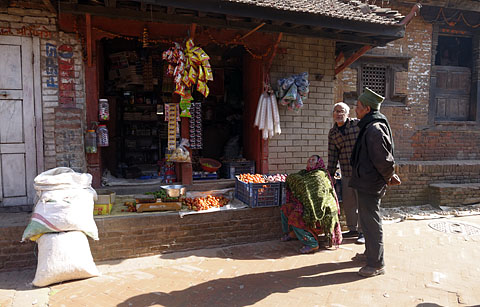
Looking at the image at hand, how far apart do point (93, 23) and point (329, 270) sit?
540 cm

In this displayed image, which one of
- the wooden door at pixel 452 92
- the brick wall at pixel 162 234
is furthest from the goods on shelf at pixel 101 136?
the wooden door at pixel 452 92

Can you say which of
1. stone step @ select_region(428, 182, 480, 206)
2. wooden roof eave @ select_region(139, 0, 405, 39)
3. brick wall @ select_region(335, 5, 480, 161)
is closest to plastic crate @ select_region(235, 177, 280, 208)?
wooden roof eave @ select_region(139, 0, 405, 39)

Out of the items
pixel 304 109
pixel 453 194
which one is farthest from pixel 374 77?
pixel 453 194

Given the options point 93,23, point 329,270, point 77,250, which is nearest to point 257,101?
point 93,23

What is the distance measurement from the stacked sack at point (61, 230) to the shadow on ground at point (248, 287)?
0.95m

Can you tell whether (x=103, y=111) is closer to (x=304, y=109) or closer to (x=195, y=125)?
(x=195, y=125)

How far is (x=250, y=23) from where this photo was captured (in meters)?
6.07

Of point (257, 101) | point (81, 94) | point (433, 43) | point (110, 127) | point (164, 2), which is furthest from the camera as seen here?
point (433, 43)

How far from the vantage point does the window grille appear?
31.1 feet

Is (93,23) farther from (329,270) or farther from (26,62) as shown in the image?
(329,270)

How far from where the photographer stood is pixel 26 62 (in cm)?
542

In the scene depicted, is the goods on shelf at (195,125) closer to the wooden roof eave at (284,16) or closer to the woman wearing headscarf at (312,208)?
the wooden roof eave at (284,16)

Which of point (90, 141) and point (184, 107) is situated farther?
point (184, 107)

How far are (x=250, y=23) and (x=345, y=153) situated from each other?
115 inches
